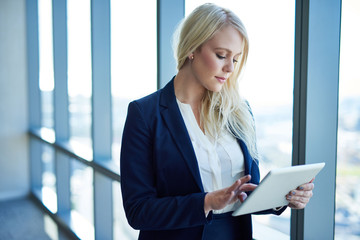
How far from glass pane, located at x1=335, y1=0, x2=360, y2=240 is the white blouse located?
1.32 feet

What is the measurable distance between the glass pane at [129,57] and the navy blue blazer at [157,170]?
1340 mm

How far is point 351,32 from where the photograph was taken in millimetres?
1309

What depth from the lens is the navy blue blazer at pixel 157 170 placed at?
118cm

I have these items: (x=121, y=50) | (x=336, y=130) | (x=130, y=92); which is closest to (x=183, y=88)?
(x=336, y=130)

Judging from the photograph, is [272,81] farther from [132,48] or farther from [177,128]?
[132,48]

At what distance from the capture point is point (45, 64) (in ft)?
17.6

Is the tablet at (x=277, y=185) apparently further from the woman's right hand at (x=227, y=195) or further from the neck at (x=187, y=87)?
the neck at (x=187, y=87)

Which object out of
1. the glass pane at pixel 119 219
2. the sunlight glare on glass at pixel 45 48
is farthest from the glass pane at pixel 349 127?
the sunlight glare on glass at pixel 45 48

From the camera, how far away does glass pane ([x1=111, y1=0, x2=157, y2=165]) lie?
268 cm

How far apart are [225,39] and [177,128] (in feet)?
1.19

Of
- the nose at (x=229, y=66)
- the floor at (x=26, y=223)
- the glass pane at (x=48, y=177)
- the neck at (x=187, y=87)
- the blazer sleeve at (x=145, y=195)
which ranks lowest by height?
the floor at (x=26, y=223)

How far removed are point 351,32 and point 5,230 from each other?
14.0 ft

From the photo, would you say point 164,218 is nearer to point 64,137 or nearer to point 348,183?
point 348,183

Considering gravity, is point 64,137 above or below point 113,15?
below
